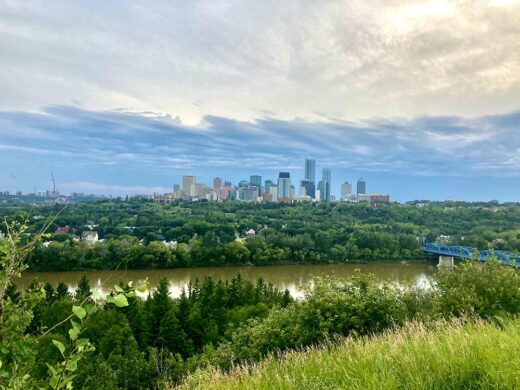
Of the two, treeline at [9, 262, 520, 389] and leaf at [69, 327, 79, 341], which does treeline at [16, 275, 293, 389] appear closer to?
treeline at [9, 262, 520, 389]

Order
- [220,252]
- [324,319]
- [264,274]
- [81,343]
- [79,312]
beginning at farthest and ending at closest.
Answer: [220,252] < [264,274] < [324,319] < [81,343] < [79,312]

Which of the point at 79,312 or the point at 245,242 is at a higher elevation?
the point at 79,312

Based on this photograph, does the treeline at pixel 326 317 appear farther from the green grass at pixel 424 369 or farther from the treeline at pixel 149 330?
the green grass at pixel 424 369

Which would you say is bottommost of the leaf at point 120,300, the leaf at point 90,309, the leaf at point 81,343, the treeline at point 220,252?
the treeline at point 220,252

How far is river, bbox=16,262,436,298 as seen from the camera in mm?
36438

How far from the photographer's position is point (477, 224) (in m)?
76.9

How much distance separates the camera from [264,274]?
42688 mm

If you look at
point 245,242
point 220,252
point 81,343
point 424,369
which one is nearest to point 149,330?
point 424,369

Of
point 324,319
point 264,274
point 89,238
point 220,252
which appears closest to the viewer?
point 324,319

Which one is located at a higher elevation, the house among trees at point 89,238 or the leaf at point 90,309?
the leaf at point 90,309

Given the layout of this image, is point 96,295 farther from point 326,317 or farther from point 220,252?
point 220,252

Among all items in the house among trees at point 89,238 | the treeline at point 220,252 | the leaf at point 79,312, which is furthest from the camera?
the house among trees at point 89,238

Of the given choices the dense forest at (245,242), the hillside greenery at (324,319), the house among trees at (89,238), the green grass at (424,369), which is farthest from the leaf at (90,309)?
the house among trees at (89,238)

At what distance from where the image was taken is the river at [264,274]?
36438mm
